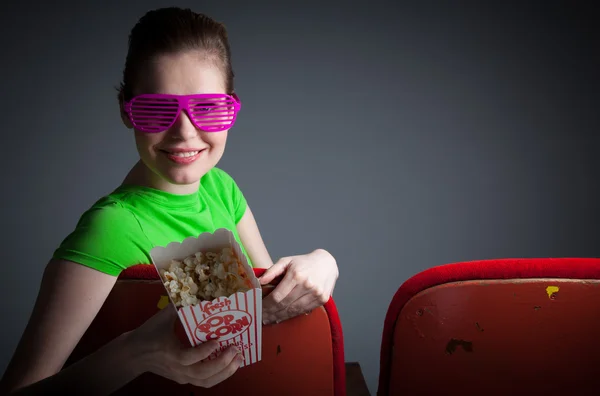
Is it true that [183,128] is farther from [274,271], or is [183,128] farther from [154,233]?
[274,271]

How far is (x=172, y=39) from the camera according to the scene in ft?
3.42

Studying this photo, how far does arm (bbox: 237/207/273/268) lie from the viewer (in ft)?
5.37

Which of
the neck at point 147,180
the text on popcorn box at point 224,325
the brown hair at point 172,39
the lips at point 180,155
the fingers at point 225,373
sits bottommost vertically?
the fingers at point 225,373

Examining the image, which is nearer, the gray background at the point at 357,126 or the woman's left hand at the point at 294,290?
the woman's left hand at the point at 294,290

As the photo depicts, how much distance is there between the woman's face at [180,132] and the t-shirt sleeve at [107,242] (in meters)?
0.15

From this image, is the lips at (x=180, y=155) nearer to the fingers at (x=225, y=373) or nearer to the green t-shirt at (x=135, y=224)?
the green t-shirt at (x=135, y=224)

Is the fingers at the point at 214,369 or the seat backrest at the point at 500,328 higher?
the seat backrest at the point at 500,328

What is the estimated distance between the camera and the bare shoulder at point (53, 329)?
85 cm

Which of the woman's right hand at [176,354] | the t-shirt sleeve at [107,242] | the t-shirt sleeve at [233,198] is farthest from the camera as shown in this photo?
the t-shirt sleeve at [233,198]

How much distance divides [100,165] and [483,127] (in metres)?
2.15

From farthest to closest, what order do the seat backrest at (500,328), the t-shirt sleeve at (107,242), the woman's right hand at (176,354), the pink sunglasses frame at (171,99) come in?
the pink sunglasses frame at (171,99)
the t-shirt sleeve at (107,242)
the woman's right hand at (176,354)
the seat backrest at (500,328)

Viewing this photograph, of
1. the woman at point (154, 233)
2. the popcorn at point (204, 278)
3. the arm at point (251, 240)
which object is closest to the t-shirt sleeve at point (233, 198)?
the arm at point (251, 240)

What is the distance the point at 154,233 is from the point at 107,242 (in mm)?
157

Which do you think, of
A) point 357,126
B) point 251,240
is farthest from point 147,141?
point 357,126
